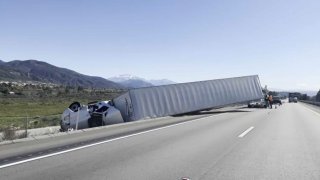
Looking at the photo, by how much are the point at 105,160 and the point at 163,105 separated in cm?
2598

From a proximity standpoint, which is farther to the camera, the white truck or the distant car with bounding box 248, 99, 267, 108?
the distant car with bounding box 248, 99, 267, 108

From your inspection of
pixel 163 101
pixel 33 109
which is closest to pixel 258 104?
pixel 163 101

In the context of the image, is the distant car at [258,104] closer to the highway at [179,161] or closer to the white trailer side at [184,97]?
the white trailer side at [184,97]

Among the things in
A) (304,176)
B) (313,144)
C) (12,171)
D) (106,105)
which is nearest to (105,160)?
(12,171)

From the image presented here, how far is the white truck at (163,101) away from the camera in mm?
28453

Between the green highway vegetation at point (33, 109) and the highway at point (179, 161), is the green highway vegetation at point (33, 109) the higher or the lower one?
the higher one

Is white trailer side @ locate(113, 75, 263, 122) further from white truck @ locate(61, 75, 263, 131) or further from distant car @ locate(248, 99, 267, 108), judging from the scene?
distant car @ locate(248, 99, 267, 108)

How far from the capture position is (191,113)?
4269 centimetres

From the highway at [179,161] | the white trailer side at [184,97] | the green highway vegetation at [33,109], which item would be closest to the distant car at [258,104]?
the white trailer side at [184,97]

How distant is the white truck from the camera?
2845 centimetres

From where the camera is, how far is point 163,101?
37156mm

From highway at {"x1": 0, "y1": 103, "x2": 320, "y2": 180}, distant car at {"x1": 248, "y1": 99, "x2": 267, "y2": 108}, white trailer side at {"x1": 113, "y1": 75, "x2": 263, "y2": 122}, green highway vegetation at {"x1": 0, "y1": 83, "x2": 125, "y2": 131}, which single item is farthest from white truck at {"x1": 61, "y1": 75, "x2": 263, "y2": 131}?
highway at {"x1": 0, "y1": 103, "x2": 320, "y2": 180}

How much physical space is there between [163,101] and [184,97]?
2990 millimetres

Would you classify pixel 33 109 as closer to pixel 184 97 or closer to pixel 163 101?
pixel 184 97
